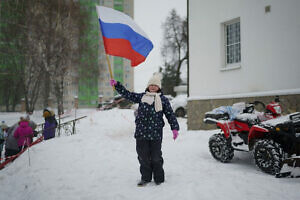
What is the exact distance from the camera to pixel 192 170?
488 centimetres

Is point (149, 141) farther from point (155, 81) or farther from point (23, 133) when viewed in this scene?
point (23, 133)

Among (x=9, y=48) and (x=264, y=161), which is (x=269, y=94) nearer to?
(x=264, y=161)

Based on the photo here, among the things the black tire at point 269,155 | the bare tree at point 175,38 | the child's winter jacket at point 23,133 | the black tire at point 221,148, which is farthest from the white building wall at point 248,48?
the bare tree at point 175,38

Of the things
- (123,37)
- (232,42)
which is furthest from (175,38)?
(123,37)

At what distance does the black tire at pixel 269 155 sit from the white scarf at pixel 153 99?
6.48ft

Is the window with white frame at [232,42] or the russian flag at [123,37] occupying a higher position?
the window with white frame at [232,42]

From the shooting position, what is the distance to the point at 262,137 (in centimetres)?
482

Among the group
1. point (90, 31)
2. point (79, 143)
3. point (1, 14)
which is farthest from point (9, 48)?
point (79, 143)

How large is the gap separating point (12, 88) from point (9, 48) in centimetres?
335

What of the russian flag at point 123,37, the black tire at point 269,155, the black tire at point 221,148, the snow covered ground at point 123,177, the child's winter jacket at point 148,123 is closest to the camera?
the snow covered ground at point 123,177

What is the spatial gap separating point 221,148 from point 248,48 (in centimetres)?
488

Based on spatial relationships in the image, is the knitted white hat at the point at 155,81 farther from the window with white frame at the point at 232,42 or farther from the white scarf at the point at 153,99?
the window with white frame at the point at 232,42

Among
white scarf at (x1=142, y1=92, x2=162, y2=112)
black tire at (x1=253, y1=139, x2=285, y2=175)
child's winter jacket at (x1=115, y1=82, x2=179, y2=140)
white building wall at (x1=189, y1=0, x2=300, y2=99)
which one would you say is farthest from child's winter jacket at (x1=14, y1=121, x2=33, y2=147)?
black tire at (x1=253, y1=139, x2=285, y2=175)

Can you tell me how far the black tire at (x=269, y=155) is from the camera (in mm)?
4123
